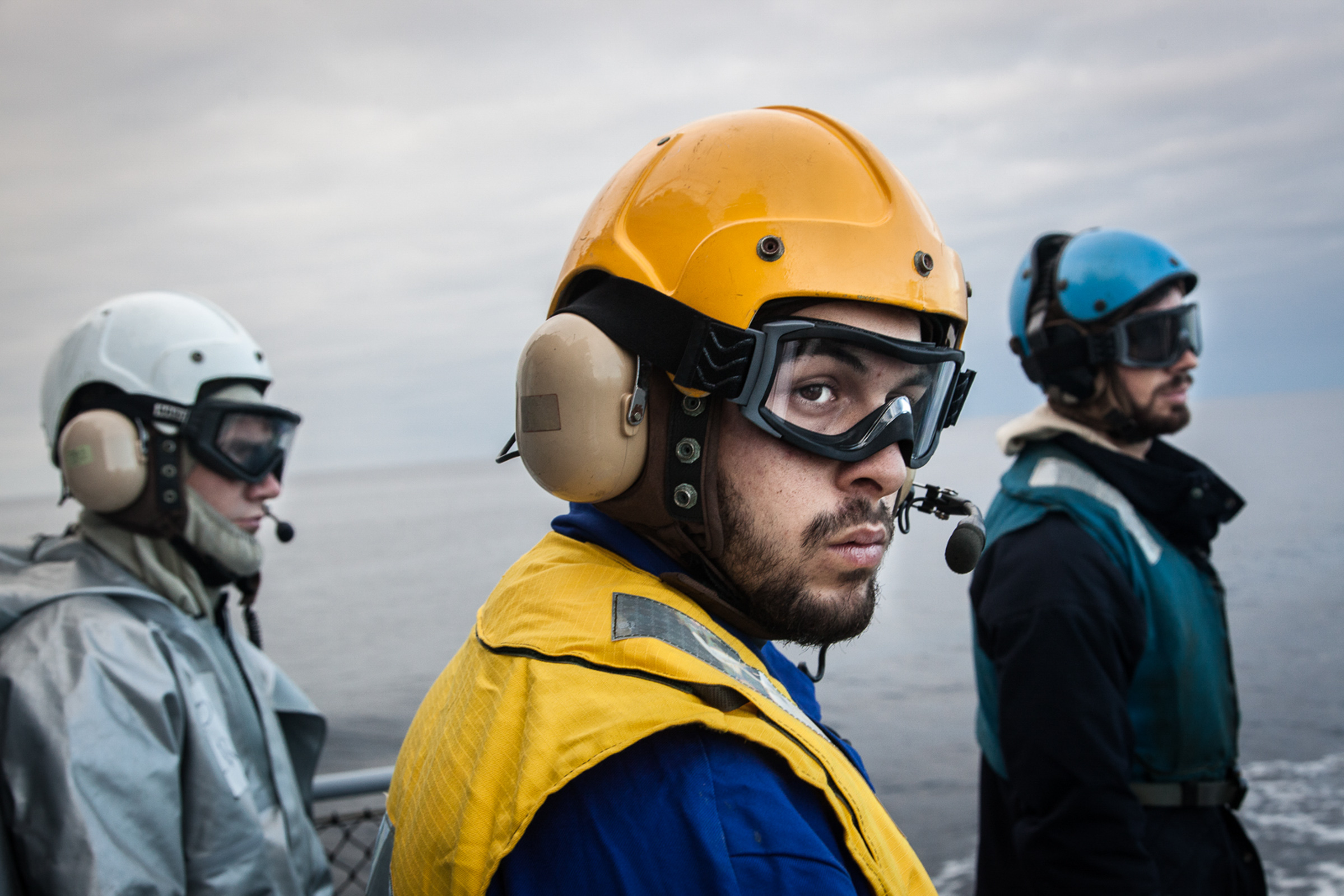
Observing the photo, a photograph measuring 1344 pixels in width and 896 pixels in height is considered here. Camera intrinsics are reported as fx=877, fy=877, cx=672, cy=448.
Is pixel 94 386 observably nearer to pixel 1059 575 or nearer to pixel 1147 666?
pixel 1059 575

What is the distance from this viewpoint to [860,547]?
1720mm

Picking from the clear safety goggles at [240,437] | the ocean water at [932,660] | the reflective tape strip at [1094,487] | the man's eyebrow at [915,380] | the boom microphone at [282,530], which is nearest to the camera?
the man's eyebrow at [915,380]

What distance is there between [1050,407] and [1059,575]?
1.04m

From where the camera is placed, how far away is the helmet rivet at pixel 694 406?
1.72 m

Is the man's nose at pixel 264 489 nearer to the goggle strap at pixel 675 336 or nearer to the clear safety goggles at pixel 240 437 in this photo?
the clear safety goggles at pixel 240 437

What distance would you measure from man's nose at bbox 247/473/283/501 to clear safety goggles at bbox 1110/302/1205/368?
3714 millimetres

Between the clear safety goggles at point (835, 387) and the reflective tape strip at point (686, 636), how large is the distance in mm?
409

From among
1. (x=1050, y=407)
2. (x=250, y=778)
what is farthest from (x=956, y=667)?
(x=250, y=778)

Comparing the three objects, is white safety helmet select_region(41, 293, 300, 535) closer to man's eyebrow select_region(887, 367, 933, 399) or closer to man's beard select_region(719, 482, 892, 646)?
man's beard select_region(719, 482, 892, 646)

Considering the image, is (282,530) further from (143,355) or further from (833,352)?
(833,352)

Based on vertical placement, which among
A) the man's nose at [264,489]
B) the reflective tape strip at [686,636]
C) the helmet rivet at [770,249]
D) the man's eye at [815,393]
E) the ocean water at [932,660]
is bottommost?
the ocean water at [932,660]

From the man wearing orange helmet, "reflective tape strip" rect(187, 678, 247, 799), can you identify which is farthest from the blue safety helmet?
"reflective tape strip" rect(187, 678, 247, 799)

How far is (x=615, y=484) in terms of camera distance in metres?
1.72

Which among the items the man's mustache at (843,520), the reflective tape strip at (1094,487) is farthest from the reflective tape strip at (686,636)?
the reflective tape strip at (1094,487)
